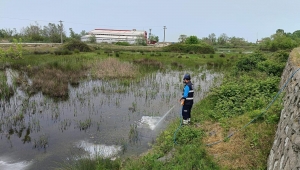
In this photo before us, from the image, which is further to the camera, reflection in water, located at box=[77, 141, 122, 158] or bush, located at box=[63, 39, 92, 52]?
Result: bush, located at box=[63, 39, 92, 52]

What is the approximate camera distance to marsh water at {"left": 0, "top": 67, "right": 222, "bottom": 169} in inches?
276

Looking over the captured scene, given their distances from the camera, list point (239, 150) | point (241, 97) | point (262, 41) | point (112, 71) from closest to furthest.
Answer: point (239, 150)
point (241, 97)
point (112, 71)
point (262, 41)

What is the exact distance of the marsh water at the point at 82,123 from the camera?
7.01m

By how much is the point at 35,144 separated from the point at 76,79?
929cm

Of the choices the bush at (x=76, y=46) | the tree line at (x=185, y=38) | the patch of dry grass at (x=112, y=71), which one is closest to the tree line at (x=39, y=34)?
the tree line at (x=185, y=38)

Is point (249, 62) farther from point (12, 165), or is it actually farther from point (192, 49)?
point (192, 49)

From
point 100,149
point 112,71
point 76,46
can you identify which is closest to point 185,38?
point 76,46

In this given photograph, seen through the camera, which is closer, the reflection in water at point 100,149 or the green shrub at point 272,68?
the reflection in water at point 100,149

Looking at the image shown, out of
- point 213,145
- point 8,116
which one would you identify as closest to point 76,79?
point 8,116

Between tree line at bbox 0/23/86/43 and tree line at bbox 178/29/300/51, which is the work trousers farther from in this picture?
tree line at bbox 0/23/86/43

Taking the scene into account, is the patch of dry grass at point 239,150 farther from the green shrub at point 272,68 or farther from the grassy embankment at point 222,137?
the green shrub at point 272,68

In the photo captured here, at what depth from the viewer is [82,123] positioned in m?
8.98

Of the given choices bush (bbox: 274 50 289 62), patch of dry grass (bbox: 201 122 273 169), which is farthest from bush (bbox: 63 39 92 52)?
patch of dry grass (bbox: 201 122 273 169)

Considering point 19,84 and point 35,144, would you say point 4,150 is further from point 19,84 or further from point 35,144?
point 19,84
